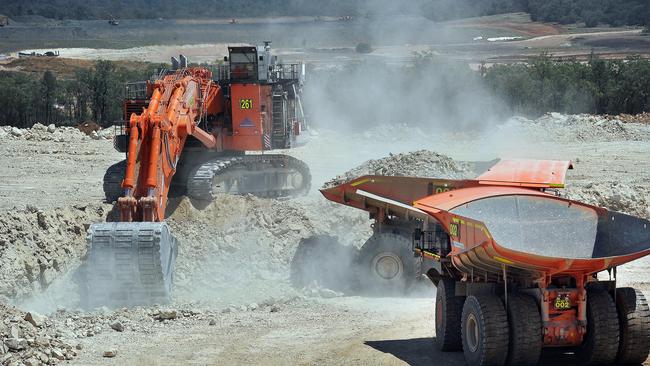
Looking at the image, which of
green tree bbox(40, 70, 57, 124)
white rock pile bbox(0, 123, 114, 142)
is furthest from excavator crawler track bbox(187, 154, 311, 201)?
green tree bbox(40, 70, 57, 124)

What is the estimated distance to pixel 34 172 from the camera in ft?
107

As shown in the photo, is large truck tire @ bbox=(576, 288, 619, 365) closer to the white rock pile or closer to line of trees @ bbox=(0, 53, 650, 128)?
line of trees @ bbox=(0, 53, 650, 128)

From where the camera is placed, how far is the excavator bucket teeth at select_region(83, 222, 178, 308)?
17.2 meters

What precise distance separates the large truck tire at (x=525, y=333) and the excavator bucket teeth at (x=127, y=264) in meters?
6.70

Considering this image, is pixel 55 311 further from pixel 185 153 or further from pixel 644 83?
pixel 644 83

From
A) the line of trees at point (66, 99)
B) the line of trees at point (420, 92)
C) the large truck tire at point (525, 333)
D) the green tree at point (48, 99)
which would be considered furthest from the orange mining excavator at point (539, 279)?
the green tree at point (48, 99)

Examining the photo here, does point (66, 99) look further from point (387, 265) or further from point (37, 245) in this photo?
point (387, 265)

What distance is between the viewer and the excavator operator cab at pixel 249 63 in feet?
76.0

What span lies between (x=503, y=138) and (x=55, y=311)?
24.4 metres

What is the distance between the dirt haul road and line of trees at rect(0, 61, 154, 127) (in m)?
17.2

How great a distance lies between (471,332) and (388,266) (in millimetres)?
5251

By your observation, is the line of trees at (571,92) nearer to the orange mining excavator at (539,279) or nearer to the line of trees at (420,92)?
the line of trees at (420,92)

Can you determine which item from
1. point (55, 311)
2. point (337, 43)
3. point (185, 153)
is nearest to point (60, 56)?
point (337, 43)

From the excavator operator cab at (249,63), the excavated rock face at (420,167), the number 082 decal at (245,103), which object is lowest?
the excavated rock face at (420,167)
